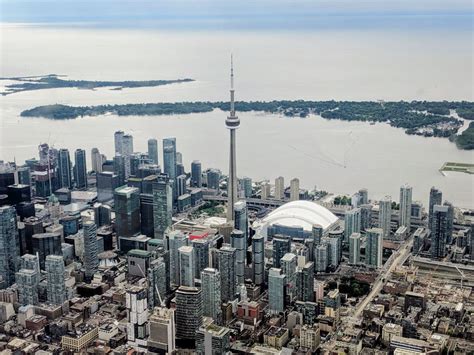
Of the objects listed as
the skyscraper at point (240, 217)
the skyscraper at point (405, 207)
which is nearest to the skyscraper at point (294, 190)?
the skyscraper at point (405, 207)

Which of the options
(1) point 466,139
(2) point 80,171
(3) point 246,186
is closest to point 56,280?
(3) point 246,186

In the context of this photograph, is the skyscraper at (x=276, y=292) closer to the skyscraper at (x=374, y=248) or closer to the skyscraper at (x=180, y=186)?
the skyscraper at (x=374, y=248)

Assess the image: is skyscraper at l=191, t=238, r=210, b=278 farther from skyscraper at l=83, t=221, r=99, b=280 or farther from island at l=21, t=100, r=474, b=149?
island at l=21, t=100, r=474, b=149

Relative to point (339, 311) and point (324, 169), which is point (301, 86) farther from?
point (339, 311)

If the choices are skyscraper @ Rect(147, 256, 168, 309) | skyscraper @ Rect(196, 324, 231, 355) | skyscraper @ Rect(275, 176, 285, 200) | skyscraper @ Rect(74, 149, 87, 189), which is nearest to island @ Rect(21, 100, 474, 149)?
skyscraper @ Rect(74, 149, 87, 189)

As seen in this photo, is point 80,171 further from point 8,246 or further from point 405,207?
point 405,207

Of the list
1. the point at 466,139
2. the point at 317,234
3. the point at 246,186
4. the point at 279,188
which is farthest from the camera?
the point at 466,139

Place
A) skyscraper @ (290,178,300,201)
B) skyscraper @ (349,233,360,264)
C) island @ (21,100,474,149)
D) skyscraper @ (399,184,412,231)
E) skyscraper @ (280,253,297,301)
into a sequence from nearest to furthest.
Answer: skyscraper @ (280,253,297,301) → skyscraper @ (349,233,360,264) → skyscraper @ (399,184,412,231) → skyscraper @ (290,178,300,201) → island @ (21,100,474,149)
